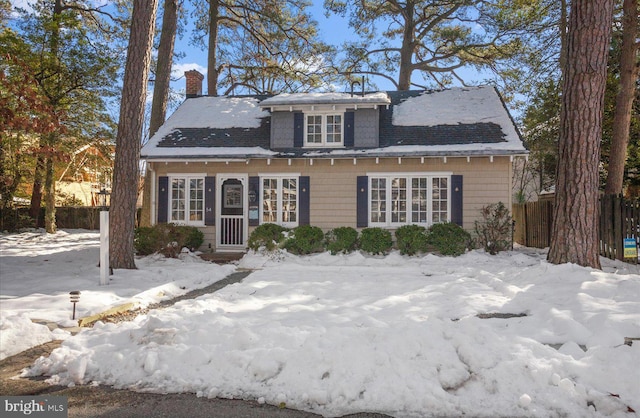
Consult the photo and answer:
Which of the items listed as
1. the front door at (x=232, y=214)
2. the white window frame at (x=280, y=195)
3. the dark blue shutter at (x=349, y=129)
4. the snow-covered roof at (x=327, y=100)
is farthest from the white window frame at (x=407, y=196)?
the front door at (x=232, y=214)

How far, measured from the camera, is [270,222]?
1331 centimetres

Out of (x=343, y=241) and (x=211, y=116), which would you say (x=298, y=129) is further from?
(x=343, y=241)

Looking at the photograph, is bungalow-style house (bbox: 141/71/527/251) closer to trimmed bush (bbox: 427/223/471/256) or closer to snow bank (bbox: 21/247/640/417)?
trimmed bush (bbox: 427/223/471/256)

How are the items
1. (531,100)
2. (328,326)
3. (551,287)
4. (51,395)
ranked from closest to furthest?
1. (51,395)
2. (328,326)
3. (551,287)
4. (531,100)

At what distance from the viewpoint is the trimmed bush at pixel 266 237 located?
1195cm

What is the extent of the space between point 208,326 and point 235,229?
923 centimetres

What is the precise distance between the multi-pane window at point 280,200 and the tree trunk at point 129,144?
465 centimetres

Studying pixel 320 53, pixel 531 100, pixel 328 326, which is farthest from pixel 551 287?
pixel 320 53

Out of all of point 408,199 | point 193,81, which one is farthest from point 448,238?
point 193,81

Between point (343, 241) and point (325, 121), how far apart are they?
422 centimetres

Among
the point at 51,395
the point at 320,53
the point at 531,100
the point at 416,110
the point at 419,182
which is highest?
the point at 320,53

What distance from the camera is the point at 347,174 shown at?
13211mm

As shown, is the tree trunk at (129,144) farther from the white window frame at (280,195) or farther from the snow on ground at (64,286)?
the white window frame at (280,195)

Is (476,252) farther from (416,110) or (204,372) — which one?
(204,372)
